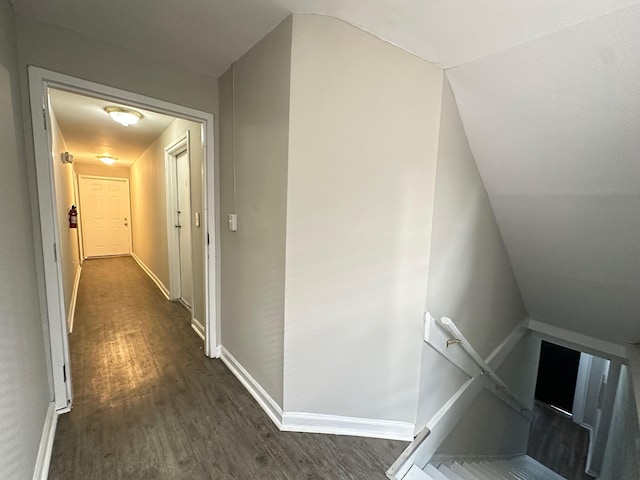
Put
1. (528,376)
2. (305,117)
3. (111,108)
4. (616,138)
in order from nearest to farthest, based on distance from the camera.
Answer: (616,138), (305,117), (111,108), (528,376)

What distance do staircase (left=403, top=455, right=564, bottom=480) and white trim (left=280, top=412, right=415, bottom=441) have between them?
18 centimetres

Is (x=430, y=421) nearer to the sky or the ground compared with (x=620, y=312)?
nearer to the ground

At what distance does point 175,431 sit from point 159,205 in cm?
342

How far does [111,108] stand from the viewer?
2.74m

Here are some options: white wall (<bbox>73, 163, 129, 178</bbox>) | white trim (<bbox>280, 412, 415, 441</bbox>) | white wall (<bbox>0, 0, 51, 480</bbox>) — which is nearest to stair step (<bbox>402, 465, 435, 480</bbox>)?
white trim (<bbox>280, 412, 415, 441</bbox>)

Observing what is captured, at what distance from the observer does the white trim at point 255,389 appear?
170cm

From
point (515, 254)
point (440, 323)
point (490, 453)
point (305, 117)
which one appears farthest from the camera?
point (490, 453)

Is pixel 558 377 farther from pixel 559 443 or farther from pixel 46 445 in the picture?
pixel 46 445

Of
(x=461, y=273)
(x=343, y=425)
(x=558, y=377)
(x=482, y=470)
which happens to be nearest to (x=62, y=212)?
(x=343, y=425)

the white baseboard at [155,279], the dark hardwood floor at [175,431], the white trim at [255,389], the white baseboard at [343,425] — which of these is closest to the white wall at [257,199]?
the white trim at [255,389]

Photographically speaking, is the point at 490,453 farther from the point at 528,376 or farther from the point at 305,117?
the point at 305,117

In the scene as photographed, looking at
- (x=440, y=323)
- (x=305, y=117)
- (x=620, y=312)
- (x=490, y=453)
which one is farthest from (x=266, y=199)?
(x=490, y=453)

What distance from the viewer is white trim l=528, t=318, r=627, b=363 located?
2.61m

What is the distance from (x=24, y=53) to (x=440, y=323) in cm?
282
